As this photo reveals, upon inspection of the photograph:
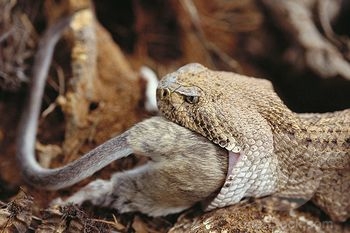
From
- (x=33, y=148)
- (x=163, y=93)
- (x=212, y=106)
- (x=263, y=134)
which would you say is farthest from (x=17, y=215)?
(x=263, y=134)

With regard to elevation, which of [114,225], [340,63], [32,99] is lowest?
[114,225]

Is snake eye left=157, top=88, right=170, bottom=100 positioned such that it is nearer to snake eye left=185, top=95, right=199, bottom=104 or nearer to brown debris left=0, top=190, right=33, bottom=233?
snake eye left=185, top=95, right=199, bottom=104

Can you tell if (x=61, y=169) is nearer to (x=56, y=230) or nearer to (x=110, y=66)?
(x=56, y=230)

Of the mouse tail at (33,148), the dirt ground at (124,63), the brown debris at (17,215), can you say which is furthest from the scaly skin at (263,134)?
the brown debris at (17,215)

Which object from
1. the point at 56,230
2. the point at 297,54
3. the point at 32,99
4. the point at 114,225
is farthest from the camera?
the point at 297,54

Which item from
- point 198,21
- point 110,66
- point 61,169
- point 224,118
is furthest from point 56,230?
point 198,21

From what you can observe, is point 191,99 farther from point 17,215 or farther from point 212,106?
point 17,215
